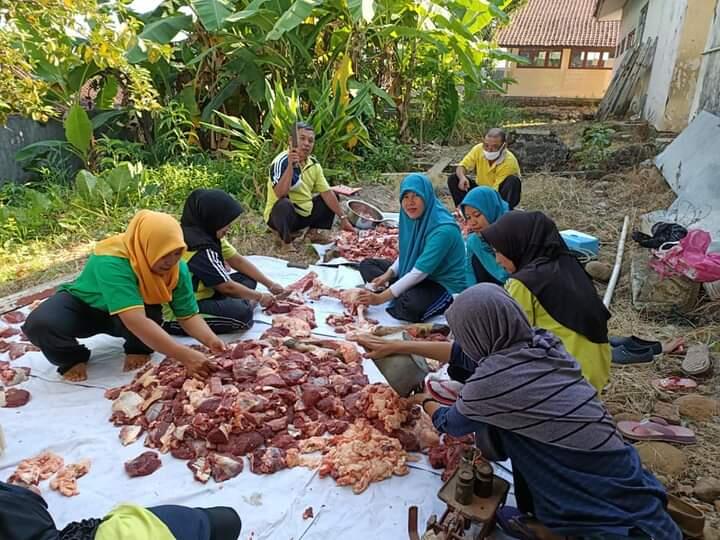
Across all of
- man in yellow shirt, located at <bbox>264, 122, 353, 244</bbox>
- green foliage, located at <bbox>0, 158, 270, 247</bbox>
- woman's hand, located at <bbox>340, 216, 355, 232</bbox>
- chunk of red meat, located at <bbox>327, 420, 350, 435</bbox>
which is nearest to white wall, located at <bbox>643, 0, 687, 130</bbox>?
woman's hand, located at <bbox>340, 216, 355, 232</bbox>

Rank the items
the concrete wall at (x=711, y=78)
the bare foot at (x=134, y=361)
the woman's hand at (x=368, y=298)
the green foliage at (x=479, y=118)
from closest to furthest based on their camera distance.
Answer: the bare foot at (x=134, y=361) < the woman's hand at (x=368, y=298) < the concrete wall at (x=711, y=78) < the green foliage at (x=479, y=118)

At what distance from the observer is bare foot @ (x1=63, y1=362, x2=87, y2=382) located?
2.88 metres

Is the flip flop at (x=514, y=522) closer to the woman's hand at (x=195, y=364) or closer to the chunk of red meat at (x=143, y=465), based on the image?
the chunk of red meat at (x=143, y=465)

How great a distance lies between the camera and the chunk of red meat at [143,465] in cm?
220

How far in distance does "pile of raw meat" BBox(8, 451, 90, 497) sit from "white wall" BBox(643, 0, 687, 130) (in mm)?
8791

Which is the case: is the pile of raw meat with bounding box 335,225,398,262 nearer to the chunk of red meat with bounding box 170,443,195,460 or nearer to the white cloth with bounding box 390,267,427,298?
the white cloth with bounding box 390,267,427,298

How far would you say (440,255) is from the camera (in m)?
3.53

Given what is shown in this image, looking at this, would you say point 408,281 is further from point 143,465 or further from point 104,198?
point 104,198

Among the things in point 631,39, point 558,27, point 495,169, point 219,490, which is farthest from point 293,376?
point 558,27

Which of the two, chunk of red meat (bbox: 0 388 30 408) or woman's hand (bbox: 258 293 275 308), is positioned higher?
woman's hand (bbox: 258 293 275 308)

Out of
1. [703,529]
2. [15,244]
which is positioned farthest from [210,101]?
[703,529]

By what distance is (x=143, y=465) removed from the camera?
7.28ft

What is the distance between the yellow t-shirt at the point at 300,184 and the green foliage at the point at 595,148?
4.36m

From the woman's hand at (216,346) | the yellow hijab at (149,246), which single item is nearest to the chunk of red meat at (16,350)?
the yellow hijab at (149,246)
